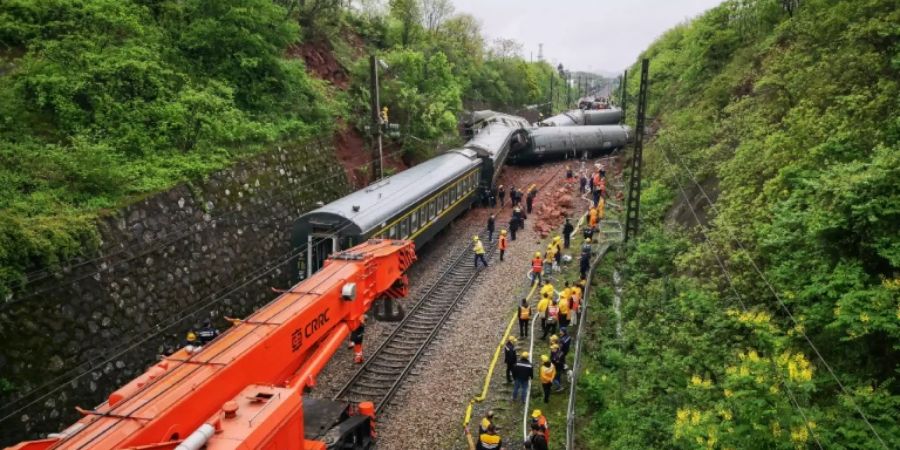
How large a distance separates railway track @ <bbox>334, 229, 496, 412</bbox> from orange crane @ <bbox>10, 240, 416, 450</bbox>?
10.1ft

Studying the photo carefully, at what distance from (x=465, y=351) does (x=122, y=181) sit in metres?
9.90

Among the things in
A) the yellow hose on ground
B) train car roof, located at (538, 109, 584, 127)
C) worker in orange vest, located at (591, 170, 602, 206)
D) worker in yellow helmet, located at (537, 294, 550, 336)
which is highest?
train car roof, located at (538, 109, 584, 127)

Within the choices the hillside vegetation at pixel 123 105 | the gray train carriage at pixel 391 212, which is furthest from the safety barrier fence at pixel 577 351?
the hillside vegetation at pixel 123 105

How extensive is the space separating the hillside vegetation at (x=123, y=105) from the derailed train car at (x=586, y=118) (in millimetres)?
23320

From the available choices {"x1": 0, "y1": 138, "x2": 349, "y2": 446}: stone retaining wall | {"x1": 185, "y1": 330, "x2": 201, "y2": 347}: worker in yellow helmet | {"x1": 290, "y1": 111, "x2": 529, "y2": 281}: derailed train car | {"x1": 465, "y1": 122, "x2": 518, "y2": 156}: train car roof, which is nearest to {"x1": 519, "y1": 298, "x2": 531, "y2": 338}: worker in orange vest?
{"x1": 290, "y1": 111, "x2": 529, "y2": 281}: derailed train car

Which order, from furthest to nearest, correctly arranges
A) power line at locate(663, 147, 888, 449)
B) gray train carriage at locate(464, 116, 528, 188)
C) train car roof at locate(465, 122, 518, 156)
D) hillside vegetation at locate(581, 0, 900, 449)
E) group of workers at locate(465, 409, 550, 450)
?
train car roof at locate(465, 122, 518, 156) → gray train carriage at locate(464, 116, 528, 188) → group of workers at locate(465, 409, 550, 450) → hillside vegetation at locate(581, 0, 900, 449) → power line at locate(663, 147, 888, 449)

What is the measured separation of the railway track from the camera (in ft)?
41.8

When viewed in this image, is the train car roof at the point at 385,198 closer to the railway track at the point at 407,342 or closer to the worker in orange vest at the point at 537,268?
the railway track at the point at 407,342

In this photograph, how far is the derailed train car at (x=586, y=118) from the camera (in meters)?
44.6

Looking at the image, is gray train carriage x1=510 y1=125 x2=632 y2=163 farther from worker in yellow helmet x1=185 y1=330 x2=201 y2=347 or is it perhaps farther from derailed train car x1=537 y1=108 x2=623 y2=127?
worker in yellow helmet x1=185 y1=330 x2=201 y2=347

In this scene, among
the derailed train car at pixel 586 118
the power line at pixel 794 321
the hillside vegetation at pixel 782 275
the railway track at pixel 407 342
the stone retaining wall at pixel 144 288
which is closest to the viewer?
the power line at pixel 794 321

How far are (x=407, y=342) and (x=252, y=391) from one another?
8.94 meters

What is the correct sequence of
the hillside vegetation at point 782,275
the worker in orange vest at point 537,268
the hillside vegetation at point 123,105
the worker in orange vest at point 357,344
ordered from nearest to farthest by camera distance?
the hillside vegetation at point 782,275 < the hillside vegetation at point 123,105 < the worker in orange vest at point 357,344 < the worker in orange vest at point 537,268

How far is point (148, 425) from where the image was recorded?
510 cm
